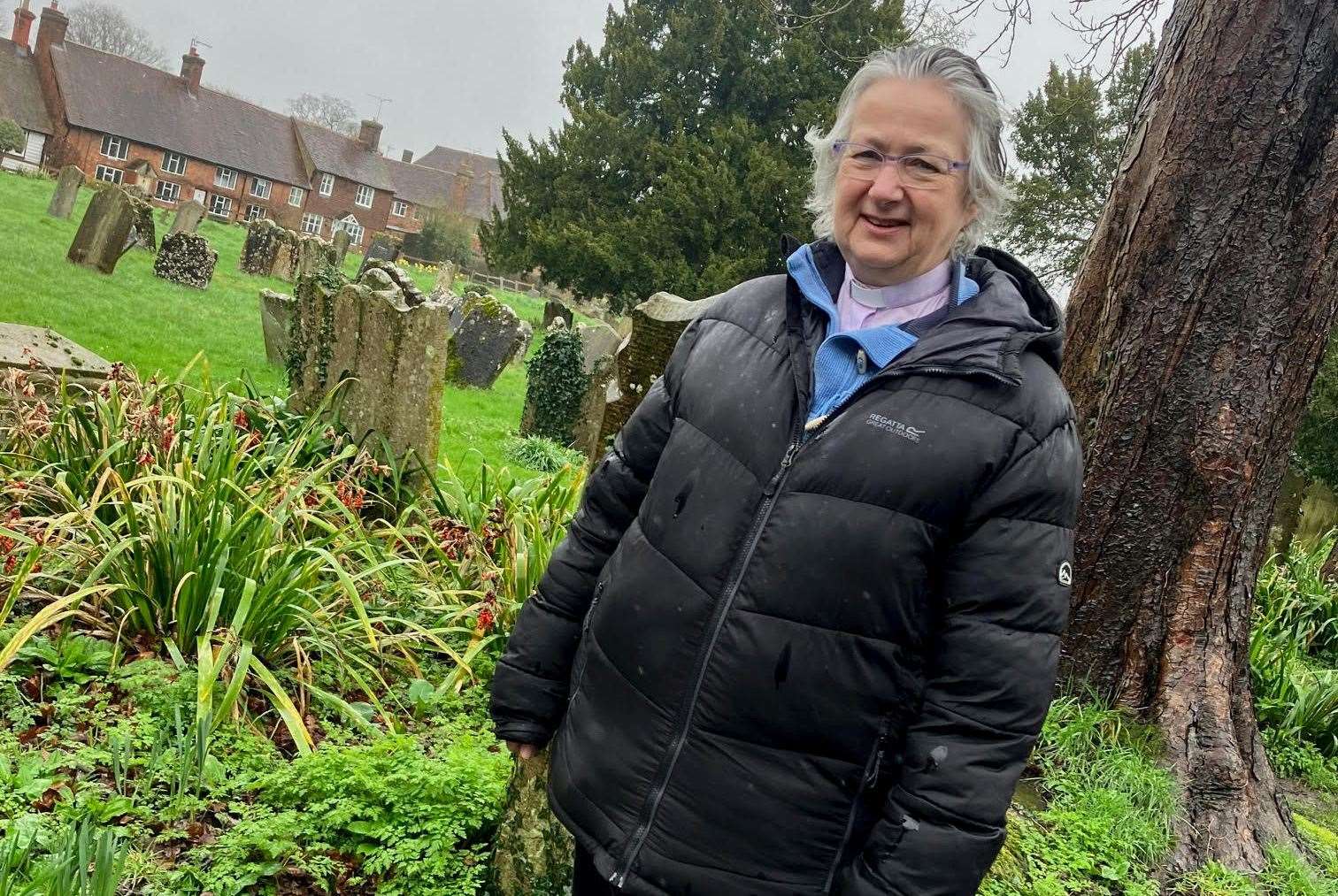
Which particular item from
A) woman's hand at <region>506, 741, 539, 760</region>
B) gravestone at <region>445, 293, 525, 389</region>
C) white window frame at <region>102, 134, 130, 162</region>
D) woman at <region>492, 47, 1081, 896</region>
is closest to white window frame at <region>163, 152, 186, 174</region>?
white window frame at <region>102, 134, 130, 162</region>

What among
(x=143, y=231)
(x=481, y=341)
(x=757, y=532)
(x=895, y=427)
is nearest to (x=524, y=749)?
(x=757, y=532)

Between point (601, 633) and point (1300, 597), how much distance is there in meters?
6.84

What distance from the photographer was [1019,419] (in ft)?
5.74

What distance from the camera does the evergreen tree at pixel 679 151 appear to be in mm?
24594

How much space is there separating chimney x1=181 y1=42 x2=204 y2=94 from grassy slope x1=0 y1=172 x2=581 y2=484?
3418 cm

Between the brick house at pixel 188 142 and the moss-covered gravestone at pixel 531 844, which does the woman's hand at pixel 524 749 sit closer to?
the moss-covered gravestone at pixel 531 844

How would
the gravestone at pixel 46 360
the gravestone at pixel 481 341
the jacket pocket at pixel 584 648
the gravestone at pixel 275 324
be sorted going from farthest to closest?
1. the gravestone at pixel 481 341
2. the gravestone at pixel 275 324
3. the gravestone at pixel 46 360
4. the jacket pocket at pixel 584 648

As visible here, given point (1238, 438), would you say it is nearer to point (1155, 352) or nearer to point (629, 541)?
point (1155, 352)

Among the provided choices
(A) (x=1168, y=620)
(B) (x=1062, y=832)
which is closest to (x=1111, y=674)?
(A) (x=1168, y=620)

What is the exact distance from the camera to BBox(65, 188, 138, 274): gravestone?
48.0 ft

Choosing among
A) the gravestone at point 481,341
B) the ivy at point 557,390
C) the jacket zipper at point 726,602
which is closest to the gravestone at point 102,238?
the gravestone at point 481,341

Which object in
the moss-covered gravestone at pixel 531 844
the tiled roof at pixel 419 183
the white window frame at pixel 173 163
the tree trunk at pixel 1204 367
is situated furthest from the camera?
the tiled roof at pixel 419 183

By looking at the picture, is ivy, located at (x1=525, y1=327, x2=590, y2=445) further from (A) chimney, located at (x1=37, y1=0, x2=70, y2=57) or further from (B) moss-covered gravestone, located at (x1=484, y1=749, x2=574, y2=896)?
(A) chimney, located at (x1=37, y1=0, x2=70, y2=57)

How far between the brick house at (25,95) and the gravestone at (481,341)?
38.6 metres
